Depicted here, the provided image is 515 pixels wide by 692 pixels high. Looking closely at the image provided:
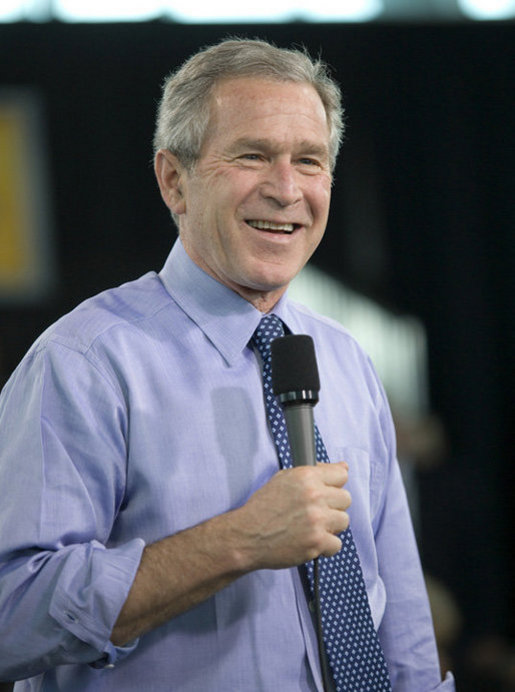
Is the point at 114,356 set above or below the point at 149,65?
below

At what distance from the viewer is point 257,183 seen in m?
1.50

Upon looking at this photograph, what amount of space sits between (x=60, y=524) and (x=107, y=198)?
8.73ft

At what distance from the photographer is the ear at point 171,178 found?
1597 mm

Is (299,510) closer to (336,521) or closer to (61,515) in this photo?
(336,521)

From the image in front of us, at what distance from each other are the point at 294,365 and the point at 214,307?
0.76 feet

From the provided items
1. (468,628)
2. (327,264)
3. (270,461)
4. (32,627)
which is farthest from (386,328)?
(32,627)

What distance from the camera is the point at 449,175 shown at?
159 inches

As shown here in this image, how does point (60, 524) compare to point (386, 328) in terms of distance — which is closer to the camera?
point (60, 524)

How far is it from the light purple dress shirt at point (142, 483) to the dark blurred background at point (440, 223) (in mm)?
2356

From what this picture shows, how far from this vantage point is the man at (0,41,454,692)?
1.24 m

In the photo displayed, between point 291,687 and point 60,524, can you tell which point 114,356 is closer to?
point 60,524

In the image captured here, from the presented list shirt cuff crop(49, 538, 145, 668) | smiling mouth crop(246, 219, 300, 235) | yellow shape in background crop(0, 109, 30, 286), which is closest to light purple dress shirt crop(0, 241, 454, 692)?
shirt cuff crop(49, 538, 145, 668)

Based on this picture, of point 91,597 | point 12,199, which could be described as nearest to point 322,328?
point 91,597

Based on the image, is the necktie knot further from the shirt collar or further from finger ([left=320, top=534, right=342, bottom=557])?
finger ([left=320, top=534, right=342, bottom=557])
